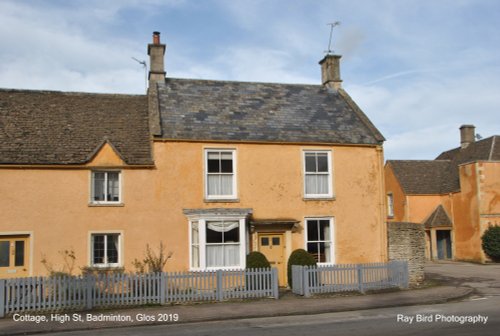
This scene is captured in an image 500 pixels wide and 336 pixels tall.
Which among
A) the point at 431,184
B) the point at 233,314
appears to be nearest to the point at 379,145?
the point at 233,314

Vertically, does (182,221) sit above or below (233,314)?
above

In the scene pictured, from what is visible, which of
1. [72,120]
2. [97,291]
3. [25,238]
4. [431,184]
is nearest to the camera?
[97,291]

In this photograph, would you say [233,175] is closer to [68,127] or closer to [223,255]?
[223,255]

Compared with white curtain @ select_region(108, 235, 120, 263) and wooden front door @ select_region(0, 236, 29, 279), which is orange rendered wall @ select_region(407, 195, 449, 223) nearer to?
white curtain @ select_region(108, 235, 120, 263)

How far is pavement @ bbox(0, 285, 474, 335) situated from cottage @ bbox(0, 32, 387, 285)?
332 cm

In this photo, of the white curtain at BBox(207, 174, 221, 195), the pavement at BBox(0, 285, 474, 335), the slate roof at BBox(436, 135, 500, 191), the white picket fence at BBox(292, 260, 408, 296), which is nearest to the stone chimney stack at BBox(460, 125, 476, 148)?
the slate roof at BBox(436, 135, 500, 191)

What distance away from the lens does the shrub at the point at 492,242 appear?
111 ft

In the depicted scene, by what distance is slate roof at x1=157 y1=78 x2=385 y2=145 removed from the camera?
859 inches

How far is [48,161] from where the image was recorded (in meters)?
19.5

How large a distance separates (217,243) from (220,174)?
2.80 m

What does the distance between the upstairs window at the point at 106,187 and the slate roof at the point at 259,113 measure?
2536 mm

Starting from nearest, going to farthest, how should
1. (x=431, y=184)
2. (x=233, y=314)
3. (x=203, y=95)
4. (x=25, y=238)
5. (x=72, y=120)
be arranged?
(x=233, y=314), (x=25, y=238), (x=72, y=120), (x=203, y=95), (x=431, y=184)

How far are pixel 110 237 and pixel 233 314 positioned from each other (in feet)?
22.6

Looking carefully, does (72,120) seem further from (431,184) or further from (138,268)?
(431,184)
